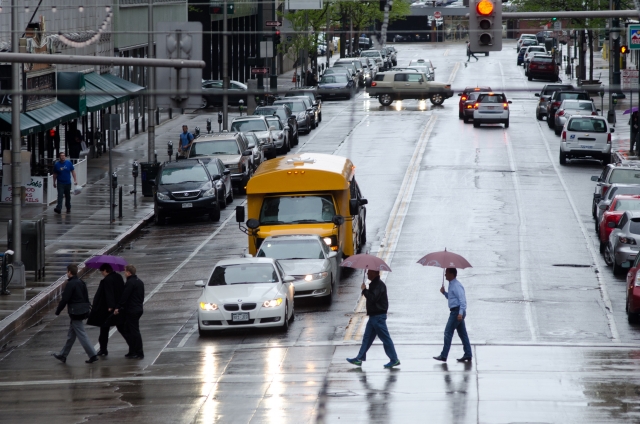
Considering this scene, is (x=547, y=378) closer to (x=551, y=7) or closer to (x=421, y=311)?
(x=421, y=311)

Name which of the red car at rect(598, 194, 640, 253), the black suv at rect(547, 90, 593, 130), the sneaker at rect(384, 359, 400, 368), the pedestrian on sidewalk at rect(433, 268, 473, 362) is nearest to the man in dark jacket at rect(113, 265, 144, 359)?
the sneaker at rect(384, 359, 400, 368)

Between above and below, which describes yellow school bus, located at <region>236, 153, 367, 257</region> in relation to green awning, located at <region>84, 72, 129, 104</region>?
below

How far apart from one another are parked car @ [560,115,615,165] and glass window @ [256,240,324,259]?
20976 millimetres

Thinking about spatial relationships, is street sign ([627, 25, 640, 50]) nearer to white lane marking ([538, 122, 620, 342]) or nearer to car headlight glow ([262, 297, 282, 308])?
white lane marking ([538, 122, 620, 342])

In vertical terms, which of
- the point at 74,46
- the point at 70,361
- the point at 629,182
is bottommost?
the point at 70,361

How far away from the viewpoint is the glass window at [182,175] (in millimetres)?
34469

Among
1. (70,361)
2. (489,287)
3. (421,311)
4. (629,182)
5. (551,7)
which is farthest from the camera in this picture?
(551,7)

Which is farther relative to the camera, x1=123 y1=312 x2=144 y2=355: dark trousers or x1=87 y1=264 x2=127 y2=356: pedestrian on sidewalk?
x1=87 y1=264 x2=127 y2=356: pedestrian on sidewalk

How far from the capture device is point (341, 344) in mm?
19609

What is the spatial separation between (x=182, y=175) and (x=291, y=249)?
11864mm

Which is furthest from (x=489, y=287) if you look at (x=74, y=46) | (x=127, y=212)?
(x=74, y=46)

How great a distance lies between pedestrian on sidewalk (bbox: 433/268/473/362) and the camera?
17.9 metres

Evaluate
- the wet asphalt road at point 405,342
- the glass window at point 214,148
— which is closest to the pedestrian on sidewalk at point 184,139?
the glass window at point 214,148

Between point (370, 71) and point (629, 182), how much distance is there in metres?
52.8
